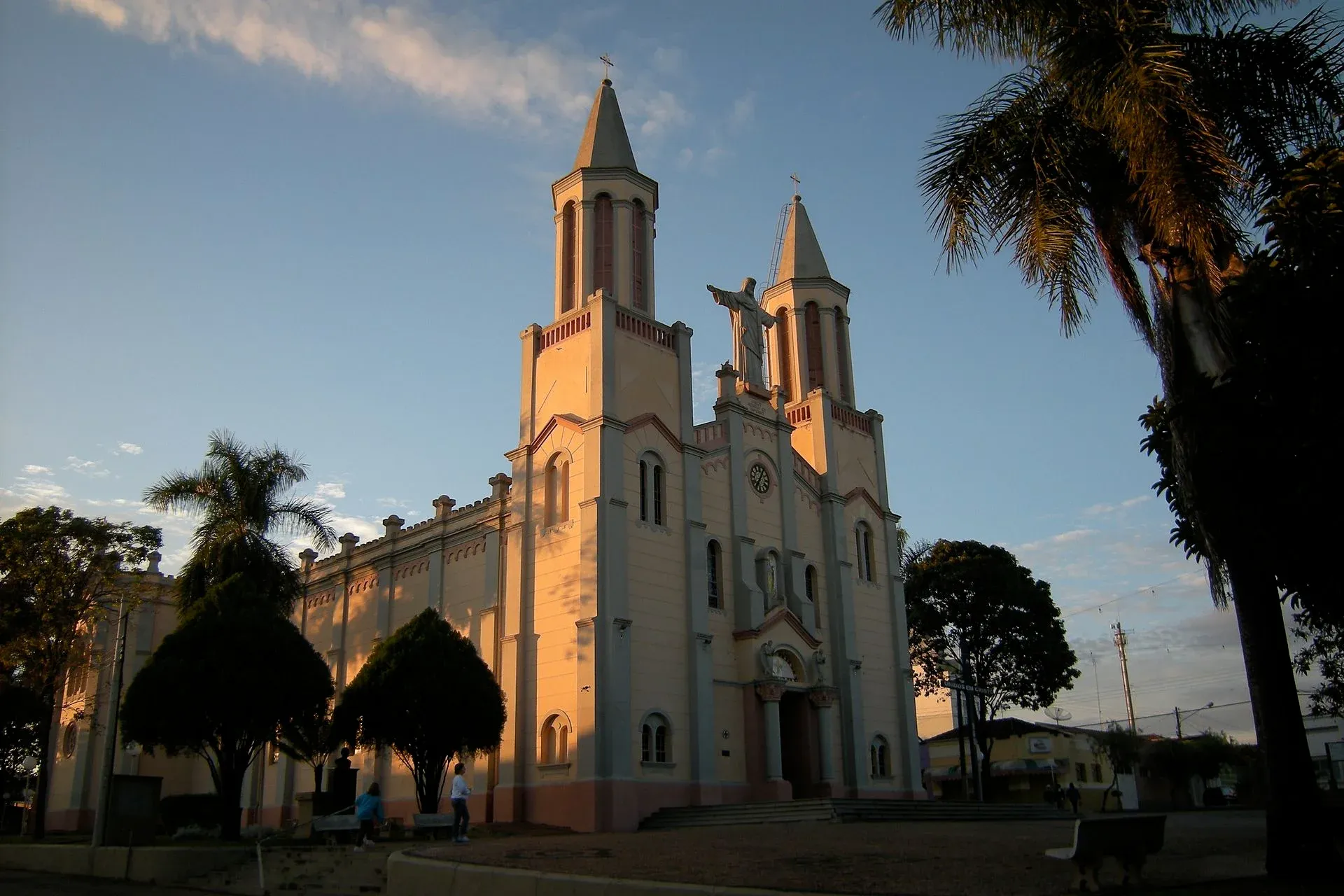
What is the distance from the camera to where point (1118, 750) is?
55.7 meters

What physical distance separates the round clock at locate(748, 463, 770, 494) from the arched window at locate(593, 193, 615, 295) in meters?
7.09

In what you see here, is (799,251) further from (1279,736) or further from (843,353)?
(1279,736)

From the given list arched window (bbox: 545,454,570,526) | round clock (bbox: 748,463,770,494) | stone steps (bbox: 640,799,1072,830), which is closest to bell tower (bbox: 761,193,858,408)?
round clock (bbox: 748,463,770,494)

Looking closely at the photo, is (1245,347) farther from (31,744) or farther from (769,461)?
(31,744)

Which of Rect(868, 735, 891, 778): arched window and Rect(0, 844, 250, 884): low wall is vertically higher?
Rect(868, 735, 891, 778): arched window

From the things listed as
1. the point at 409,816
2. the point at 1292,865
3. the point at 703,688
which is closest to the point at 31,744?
the point at 409,816

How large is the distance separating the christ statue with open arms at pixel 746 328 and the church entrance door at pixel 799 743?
1021 centimetres

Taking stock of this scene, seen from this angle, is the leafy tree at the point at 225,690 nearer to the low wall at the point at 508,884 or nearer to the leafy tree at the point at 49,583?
the leafy tree at the point at 49,583

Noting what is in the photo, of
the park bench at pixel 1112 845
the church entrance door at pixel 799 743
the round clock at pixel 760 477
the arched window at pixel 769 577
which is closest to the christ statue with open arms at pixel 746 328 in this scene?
the round clock at pixel 760 477

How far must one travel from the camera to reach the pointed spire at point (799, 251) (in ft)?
129

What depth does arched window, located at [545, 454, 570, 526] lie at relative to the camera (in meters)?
30.4

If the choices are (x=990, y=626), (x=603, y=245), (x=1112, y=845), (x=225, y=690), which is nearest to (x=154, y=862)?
(x=225, y=690)

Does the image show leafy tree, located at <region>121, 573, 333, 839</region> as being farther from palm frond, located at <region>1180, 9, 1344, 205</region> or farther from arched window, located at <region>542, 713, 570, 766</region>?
palm frond, located at <region>1180, 9, 1344, 205</region>

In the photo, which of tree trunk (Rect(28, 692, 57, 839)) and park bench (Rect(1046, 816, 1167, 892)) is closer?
park bench (Rect(1046, 816, 1167, 892))
